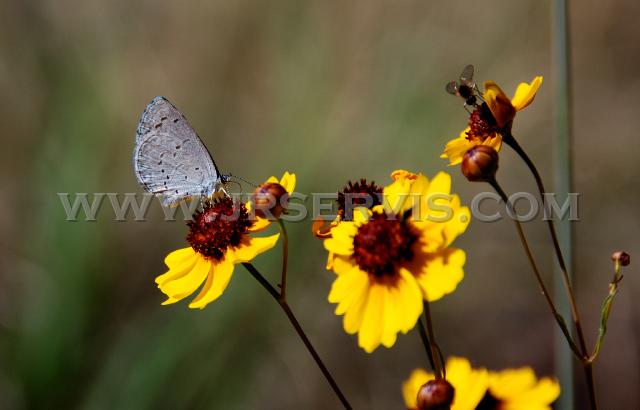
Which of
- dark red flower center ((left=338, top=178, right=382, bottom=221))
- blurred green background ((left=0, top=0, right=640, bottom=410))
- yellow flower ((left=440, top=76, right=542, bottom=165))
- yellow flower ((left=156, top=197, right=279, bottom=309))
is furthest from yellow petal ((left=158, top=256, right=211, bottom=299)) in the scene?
blurred green background ((left=0, top=0, right=640, bottom=410))

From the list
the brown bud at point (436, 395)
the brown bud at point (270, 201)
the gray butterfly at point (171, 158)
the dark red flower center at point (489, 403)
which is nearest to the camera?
the brown bud at point (436, 395)

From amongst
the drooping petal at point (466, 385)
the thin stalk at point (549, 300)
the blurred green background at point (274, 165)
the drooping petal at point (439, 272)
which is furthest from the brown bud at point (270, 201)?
the blurred green background at point (274, 165)

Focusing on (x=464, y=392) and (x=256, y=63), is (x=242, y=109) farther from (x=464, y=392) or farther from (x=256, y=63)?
(x=464, y=392)

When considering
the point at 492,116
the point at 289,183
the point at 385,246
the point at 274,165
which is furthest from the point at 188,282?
the point at 274,165

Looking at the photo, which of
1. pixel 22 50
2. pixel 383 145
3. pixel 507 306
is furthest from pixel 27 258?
pixel 507 306

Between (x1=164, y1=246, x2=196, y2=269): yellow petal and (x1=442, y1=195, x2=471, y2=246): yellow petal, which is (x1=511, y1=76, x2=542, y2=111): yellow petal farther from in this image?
(x1=164, y1=246, x2=196, y2=269): yellow petal

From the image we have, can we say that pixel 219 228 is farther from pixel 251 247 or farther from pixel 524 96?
pixel 524 96

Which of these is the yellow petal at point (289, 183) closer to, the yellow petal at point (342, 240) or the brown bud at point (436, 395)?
the yellow petal at point (342, 240)
